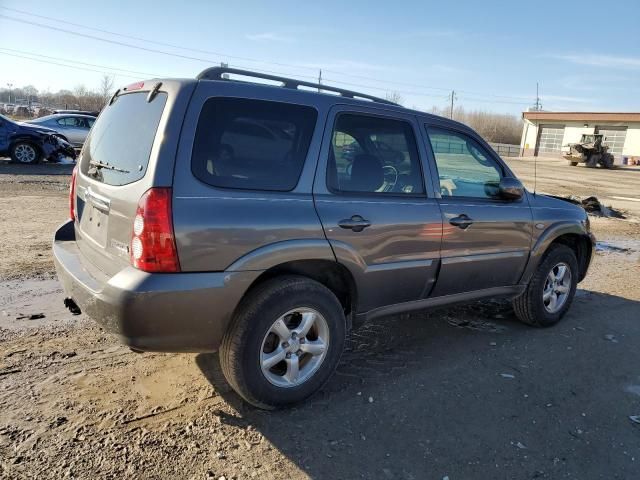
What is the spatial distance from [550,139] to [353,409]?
190ft

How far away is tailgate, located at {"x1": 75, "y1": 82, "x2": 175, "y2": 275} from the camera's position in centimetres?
278

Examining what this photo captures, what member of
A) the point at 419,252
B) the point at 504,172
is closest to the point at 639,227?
the point at 504,172

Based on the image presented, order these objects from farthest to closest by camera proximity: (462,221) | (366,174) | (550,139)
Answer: (550,139)
(462,221)
(366,174)

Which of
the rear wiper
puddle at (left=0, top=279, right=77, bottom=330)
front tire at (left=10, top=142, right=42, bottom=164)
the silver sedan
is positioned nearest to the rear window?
the rear wiper

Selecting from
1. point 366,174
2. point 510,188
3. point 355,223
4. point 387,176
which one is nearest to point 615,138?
point 510,188

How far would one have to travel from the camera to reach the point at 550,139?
178ft

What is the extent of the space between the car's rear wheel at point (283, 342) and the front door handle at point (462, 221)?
119 centimetres

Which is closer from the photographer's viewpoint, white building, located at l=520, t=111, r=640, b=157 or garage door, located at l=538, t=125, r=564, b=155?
white building, located at l=520, t=111, r=640, b=157

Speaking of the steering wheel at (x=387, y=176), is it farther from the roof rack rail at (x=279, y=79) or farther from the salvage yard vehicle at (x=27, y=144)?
the salvage yard vehicle at (x=27, y=144)

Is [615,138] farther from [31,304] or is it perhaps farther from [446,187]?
[31,304]

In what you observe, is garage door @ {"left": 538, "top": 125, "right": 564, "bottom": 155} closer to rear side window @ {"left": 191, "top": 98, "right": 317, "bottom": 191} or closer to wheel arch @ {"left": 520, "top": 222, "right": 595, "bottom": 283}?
wheel arch @ {"left": 520, "top": 222, "right": 595, "bottom": 283}

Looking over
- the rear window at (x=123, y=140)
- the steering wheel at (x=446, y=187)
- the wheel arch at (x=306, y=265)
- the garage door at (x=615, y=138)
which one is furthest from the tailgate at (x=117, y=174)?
the garage door at (x=615, y=138)

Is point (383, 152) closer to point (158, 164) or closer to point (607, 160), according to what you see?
point (158, 164)

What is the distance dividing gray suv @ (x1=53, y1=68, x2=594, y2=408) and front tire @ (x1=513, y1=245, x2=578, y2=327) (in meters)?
0.83
